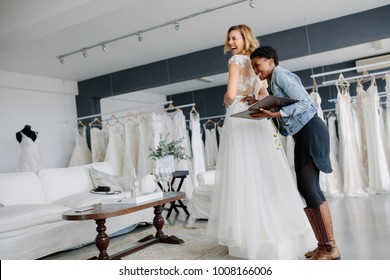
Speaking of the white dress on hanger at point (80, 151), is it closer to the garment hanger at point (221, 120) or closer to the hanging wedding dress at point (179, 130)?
the hanging wedding dress at point (179, 130)

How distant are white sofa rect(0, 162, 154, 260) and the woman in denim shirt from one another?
6.85 feet

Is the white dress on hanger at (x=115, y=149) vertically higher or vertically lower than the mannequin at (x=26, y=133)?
lower

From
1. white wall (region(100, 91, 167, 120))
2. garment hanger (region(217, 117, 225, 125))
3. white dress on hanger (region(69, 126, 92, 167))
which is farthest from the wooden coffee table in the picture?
white wall (region(100, 91, 167, 120))

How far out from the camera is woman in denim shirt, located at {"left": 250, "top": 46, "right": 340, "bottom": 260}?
192 centimetres

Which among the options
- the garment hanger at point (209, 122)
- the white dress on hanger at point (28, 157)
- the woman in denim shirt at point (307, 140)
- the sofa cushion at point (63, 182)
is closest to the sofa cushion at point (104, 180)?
the sofa cushion at point (63, 182)

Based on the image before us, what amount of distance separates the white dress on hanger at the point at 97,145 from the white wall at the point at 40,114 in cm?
65

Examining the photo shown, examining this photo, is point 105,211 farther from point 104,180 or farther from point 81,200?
point 104,180

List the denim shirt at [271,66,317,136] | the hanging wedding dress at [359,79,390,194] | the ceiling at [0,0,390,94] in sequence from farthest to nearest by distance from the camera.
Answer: the hanging wedding dress at [359,79,390,194], the ceiling at [0,0,390,94], the denim shirt at [271,66,317,136]

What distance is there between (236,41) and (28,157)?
4323 millimetres

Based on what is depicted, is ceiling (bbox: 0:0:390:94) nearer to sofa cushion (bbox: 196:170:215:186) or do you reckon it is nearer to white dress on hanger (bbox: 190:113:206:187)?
white dress on hanger (bbox: 190:113:206:187)

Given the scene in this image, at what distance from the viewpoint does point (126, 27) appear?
4449mm

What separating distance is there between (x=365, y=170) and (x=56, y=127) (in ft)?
17.8

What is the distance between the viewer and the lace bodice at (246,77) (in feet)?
7.18

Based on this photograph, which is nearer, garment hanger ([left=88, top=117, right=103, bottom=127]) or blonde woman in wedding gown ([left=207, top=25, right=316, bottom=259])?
blonde woman in wedding gown ([left=207, top=25, right=316, bottom=259])
